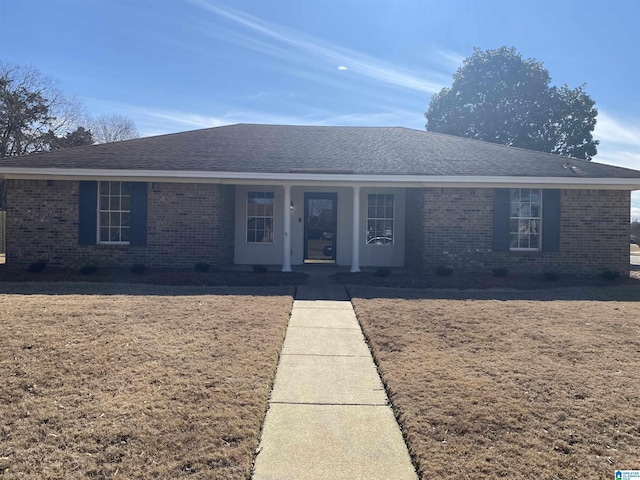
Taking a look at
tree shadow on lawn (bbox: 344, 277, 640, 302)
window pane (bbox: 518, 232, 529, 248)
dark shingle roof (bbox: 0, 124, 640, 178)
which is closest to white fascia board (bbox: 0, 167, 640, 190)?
dark shingle roof (bbox: 0, 124, 640, 178)

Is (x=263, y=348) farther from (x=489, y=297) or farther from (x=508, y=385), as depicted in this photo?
(x=489, y=297)

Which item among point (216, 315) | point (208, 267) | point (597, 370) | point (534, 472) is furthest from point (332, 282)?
point (534, 472)

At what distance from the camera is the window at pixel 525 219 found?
40.7ft

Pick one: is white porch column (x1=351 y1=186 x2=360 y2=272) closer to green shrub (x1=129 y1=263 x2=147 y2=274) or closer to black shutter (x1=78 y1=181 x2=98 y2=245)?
green shrub (x1=129 y1=263 x2=147 y2=274)

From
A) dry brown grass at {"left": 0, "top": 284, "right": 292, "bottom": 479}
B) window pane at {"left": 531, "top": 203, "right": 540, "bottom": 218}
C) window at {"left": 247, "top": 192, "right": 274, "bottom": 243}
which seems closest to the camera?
dry brown grass at {"left": 0, "top": 284, "right": 292, "bottom": 479}

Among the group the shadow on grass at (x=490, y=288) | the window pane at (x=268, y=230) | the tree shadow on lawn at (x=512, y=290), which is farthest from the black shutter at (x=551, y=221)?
the window pane at (x=268, y=230)

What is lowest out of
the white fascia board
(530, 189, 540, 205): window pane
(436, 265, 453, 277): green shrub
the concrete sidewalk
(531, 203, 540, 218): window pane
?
the concrete sidewalk

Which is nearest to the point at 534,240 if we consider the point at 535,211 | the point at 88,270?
the point at 535,211

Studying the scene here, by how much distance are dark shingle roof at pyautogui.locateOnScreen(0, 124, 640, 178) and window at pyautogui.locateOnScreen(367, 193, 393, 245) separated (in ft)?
4.35

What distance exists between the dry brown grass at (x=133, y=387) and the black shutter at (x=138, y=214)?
4.43m

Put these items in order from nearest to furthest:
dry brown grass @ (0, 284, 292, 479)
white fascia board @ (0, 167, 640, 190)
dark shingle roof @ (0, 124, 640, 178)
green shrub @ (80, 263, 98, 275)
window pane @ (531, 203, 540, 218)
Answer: dry brown grass @ (0, 284, 292, 479) < green shrub @ (80, 263, 98, 275) < white fascia board @ (0, 167, 640, 190) < dark shingle roof @ (0, 124, 640, 178) < window pane @ (531, 203, 540, 218)

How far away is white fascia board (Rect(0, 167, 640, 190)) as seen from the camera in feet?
37.8

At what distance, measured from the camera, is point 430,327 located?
6734 mm

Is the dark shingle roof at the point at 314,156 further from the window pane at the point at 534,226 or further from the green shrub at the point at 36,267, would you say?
the green shrub at the point at 36,267
